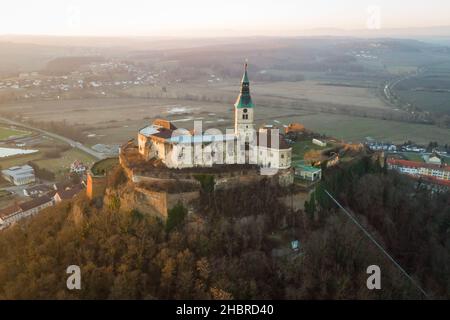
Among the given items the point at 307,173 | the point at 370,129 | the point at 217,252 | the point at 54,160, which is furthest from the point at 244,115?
the point at 370,129

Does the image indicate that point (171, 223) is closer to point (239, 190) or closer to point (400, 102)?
point (239, 190)

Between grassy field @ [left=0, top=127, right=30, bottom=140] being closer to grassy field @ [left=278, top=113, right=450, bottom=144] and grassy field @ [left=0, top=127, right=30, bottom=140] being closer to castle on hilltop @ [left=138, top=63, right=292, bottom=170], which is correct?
grassy field @ [left=278, top=113, right=450, bottom=144]

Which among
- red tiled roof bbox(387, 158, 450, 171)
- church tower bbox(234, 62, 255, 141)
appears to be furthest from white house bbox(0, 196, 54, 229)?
red tiled roof bbox(387, 158, 450, 171)

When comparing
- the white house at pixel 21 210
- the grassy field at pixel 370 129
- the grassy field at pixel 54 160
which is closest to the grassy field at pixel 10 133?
the grassy field at pixel 54 160

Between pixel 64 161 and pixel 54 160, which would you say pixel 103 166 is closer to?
pixel 64 161

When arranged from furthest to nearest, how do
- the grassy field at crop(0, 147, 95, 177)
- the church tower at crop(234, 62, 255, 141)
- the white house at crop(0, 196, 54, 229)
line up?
1. the grassy field at crop(0, 147, 95, 177)
2. the white house at crop(0, 196, 54, 229)
3. the church tower at crop(234, 62, 255, 141)

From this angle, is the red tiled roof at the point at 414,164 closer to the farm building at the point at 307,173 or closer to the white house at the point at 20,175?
the farm building at the point at 307,173
